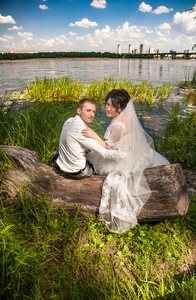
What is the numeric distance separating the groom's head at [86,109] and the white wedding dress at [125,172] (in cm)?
39

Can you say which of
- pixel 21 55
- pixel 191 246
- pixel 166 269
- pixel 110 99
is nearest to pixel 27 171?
pixel 110 99

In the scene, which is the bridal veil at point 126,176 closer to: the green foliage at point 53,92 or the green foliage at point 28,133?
the green foliage at point 28,133

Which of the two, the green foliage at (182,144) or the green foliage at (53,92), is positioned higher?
the green foliage at (53,92)

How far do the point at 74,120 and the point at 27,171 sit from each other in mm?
967

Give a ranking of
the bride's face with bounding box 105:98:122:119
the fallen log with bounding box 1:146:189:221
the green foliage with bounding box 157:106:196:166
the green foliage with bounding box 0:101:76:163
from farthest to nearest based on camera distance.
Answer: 1. the green foliage with bounding box 157:106:196:166
2. the green foliage with bounding box 0:101:76:163
3. the bride's face with bounding box 105:98:122:119
4. the fallen log with bounding box 1:146:189:221

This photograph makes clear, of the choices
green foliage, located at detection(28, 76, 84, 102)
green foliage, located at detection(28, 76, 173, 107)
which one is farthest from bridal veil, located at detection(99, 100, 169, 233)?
green foliage, located at detection(28, 76, 84, 102)

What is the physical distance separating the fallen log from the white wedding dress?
0.38ft

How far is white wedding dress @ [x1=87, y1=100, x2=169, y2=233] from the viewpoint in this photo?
2.32 metres

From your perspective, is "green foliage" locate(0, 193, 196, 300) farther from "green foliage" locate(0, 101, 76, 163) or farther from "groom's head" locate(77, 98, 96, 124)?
"green foliage" locate(0, 101, 76, 163)

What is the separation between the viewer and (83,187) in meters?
2.48

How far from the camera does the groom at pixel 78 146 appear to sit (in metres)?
2.42

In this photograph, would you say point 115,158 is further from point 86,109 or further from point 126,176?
point 86,109

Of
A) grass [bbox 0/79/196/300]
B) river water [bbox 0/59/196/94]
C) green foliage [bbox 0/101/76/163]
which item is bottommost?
grass [bbox 0/79/196/300]

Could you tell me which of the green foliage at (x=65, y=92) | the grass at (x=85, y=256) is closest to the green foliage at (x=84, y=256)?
the grass at (x=85, y=256)
